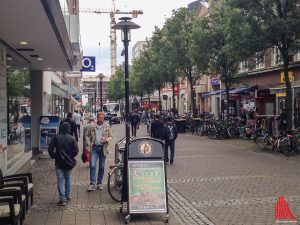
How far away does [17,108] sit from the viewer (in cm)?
1450

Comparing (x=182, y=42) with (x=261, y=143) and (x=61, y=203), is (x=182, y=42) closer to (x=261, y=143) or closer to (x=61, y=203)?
(x=261, y=143)

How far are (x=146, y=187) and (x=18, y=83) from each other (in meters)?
8.38

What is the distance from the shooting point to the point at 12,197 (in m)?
6.90

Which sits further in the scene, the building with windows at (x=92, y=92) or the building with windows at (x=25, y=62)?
the building with windows at (x=92, y=92)

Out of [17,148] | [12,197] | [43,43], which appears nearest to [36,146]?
[17,148]

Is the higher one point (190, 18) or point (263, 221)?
point (190, 18)

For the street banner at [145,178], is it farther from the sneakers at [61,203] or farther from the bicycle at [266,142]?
the bicycle at [266,142]

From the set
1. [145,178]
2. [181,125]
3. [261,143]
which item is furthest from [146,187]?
[181,125]

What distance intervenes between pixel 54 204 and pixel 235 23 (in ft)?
41.9

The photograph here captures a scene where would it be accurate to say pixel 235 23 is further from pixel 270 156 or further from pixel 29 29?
pixel 29 29

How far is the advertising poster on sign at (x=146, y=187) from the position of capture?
7848 millimetres

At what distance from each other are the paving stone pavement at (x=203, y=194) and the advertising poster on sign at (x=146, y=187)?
0.24 m

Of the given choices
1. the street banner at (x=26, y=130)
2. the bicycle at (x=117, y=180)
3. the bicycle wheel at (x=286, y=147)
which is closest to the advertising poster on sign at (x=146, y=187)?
the bicycle at (x=117, y=180)

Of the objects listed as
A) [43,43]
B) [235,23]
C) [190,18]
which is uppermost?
[190,18]
